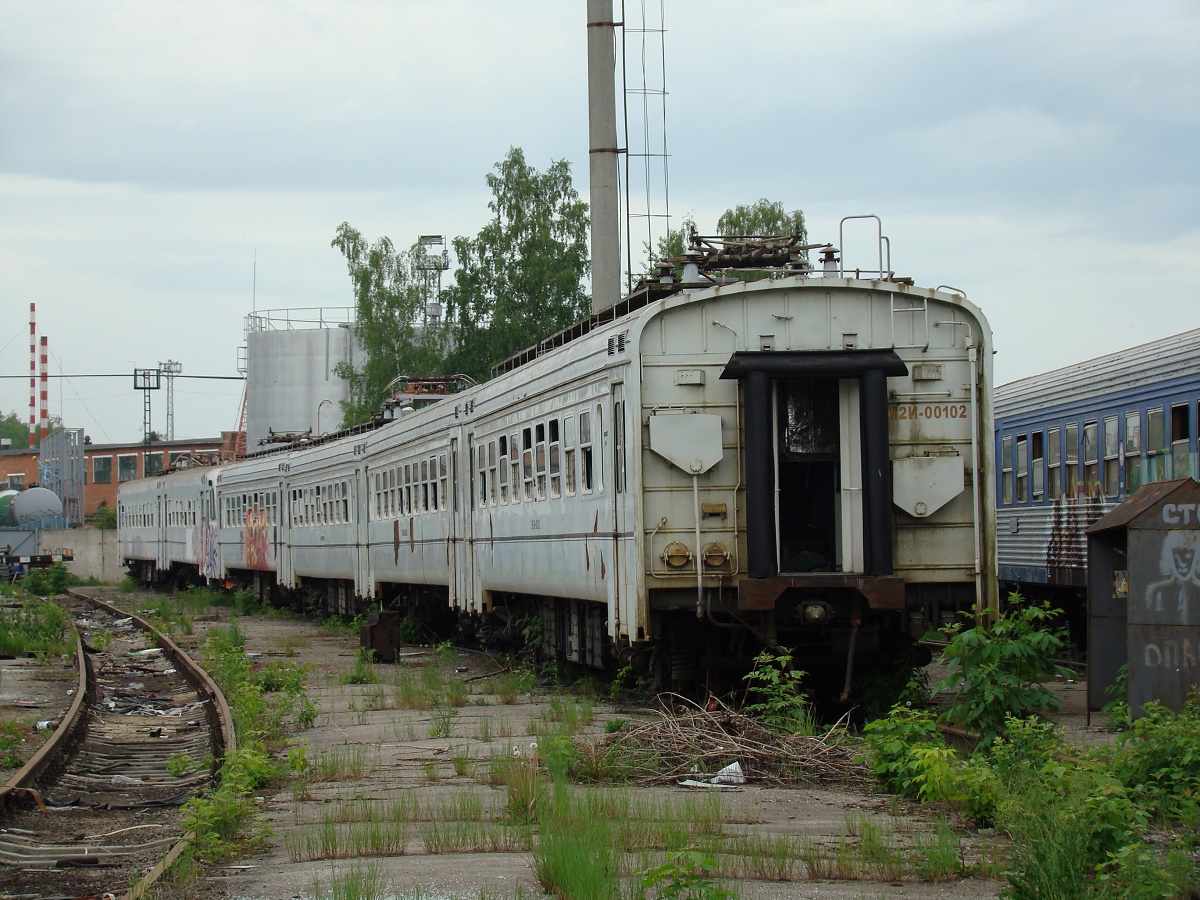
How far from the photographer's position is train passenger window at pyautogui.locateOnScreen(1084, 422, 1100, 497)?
1691 centimetres

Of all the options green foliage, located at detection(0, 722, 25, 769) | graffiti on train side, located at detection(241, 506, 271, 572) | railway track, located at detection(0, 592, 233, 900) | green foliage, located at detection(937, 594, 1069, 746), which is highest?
graffiti on train side, located at detection(241, 506, 271, 572)

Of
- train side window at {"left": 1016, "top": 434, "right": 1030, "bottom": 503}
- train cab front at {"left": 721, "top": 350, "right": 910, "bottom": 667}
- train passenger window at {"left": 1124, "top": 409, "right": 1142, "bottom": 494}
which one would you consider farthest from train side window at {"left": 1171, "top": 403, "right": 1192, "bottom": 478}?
train cab front at {"left": 721, "top": 350, "right": 910, "bottom": 667}

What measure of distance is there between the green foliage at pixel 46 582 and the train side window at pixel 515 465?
93.2 ft

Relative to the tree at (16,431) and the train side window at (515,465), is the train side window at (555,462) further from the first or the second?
the tree at (16,431)

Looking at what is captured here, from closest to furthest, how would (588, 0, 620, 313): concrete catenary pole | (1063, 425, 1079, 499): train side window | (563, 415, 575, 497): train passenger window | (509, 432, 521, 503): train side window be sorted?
1. (563, 415, 575, 497): train passenger window
2. (509, 432, 521, 503): train side window
3. (1063, 425, 1079, 499): train side window
4. (588, 0, 620, 313): concrete catenary pole

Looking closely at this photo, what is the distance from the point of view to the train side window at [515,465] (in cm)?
1612

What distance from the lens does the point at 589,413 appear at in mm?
13062

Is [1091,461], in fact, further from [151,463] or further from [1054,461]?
[151,463]

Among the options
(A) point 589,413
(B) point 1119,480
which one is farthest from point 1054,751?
(B) point 1119,480

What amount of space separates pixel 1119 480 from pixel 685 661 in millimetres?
6231

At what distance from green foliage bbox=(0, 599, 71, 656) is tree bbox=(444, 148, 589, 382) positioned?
69.2ft

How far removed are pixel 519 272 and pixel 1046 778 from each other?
39.3 m

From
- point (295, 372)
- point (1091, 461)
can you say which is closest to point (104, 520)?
point (295, 372)

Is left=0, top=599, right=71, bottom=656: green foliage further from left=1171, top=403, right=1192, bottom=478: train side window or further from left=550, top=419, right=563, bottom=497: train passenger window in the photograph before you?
left=1171, top=403, right=1192, bottom=478: train side window
